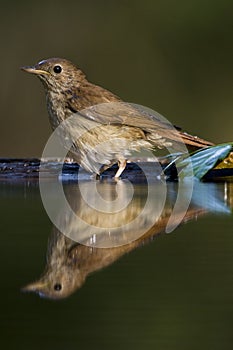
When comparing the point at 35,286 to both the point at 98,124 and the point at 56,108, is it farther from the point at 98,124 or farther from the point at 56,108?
the point at 56,108

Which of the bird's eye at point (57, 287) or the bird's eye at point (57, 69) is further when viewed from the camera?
the bird's eye at point (57, 69)

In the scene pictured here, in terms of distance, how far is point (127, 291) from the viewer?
167 cm

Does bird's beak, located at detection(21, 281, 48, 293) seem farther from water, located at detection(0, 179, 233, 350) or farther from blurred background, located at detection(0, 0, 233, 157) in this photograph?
blurred background, located at detection(0, 0, 233, 157)

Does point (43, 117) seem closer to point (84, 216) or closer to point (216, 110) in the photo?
point (216, 110)

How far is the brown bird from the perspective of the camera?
515 cm

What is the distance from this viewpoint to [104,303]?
157 centimetres

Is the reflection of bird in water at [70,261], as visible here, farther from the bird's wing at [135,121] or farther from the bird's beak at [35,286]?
the bird's wing at [135,121]

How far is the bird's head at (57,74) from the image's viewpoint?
568 centimetres

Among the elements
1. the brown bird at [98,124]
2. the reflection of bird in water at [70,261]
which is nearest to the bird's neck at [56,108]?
the brown bird at [98,124]

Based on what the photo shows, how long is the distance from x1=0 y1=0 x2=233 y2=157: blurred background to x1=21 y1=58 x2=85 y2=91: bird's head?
3.22 metres

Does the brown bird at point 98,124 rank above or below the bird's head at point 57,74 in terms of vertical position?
below
